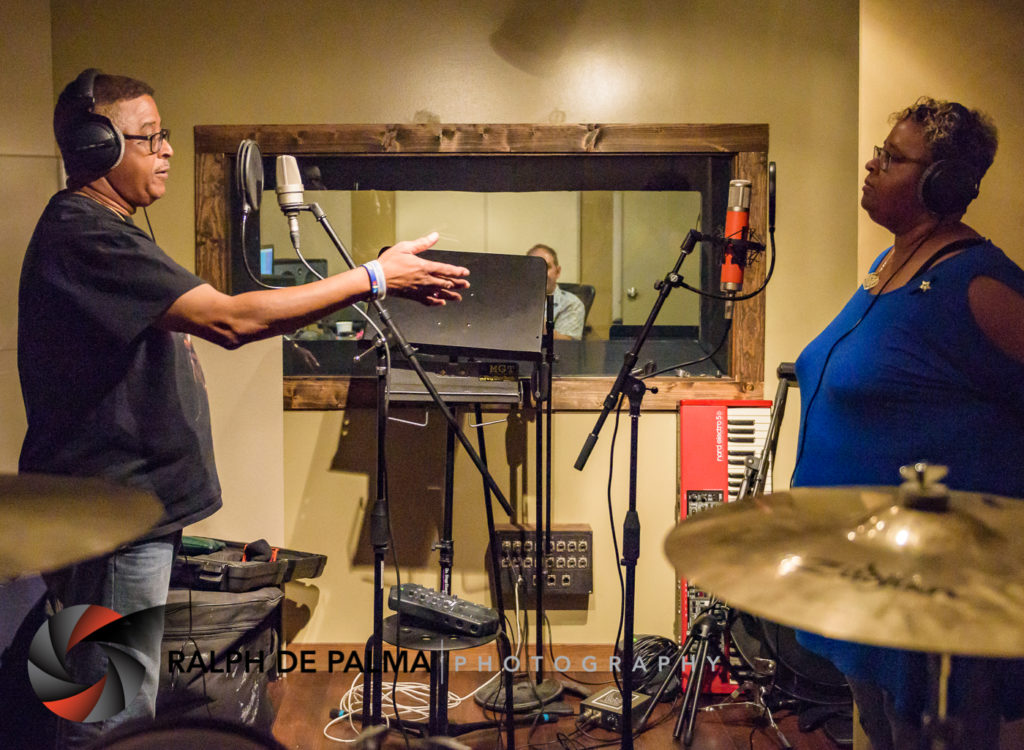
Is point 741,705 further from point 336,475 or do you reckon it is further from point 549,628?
point 336,475

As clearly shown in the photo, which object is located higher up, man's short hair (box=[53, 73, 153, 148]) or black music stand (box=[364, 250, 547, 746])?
man's short hair (box=[53, 73, 153, 148])

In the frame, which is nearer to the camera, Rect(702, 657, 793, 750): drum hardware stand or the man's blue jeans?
the man's blue jeans

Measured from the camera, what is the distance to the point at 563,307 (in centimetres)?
348

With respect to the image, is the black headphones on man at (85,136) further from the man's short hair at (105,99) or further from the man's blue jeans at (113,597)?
the man's blue jeans at (113,597)

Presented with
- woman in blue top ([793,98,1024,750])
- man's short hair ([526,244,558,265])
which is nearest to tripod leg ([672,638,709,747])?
woman in blue top ([793,98,1024,750])

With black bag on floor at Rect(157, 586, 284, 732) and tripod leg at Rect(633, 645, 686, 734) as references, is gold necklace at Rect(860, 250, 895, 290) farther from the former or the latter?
black bag on floor at Rect(157, 586, 284, 732)

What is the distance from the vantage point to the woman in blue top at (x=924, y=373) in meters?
1.58

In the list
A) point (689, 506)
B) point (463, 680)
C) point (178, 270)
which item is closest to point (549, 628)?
point (463, 680)

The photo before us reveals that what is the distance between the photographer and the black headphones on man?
5.89 feet

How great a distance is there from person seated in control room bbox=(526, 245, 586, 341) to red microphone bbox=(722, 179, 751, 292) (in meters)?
1.09

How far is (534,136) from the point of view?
3.35 meters

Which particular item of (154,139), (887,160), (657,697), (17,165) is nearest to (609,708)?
(657,697)

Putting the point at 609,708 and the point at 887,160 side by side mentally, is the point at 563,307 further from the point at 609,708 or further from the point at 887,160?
the point at 887,160

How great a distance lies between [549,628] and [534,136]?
6.45 feet
